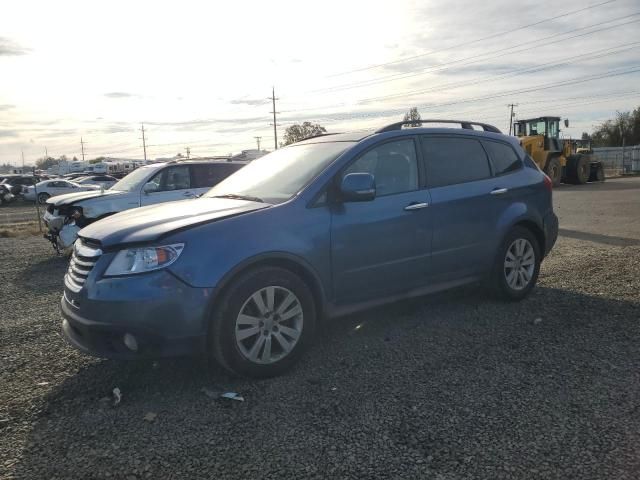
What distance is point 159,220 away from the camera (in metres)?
3.69

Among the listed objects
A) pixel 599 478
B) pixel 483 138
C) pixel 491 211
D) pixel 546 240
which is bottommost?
pixel 599 478

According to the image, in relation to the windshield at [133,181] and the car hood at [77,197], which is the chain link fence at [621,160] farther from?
the car hood at [77,197]

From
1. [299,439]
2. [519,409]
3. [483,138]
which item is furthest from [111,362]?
[483,138]

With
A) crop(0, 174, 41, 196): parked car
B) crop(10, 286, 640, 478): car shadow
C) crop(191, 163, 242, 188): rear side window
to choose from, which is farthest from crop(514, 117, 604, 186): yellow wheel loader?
crop(0, 174, 41, 196): parked car

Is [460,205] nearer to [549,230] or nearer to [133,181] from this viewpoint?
[549,230]

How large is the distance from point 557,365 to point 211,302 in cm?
252

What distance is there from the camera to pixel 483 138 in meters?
5.35

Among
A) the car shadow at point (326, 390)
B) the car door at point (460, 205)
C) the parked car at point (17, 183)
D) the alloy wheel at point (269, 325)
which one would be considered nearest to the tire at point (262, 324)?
the alloy wheel at point (269, 325)

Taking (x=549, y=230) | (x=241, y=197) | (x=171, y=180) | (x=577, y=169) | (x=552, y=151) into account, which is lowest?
(x=549, y=230)

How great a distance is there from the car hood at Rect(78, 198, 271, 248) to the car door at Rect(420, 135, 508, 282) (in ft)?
5.53

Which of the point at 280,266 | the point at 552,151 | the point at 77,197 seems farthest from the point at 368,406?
the point at 552,151

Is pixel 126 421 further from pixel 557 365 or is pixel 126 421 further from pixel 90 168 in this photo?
pixel 90 168

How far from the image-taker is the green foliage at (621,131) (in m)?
66.0

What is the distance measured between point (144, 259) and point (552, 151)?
24604 millimetres
